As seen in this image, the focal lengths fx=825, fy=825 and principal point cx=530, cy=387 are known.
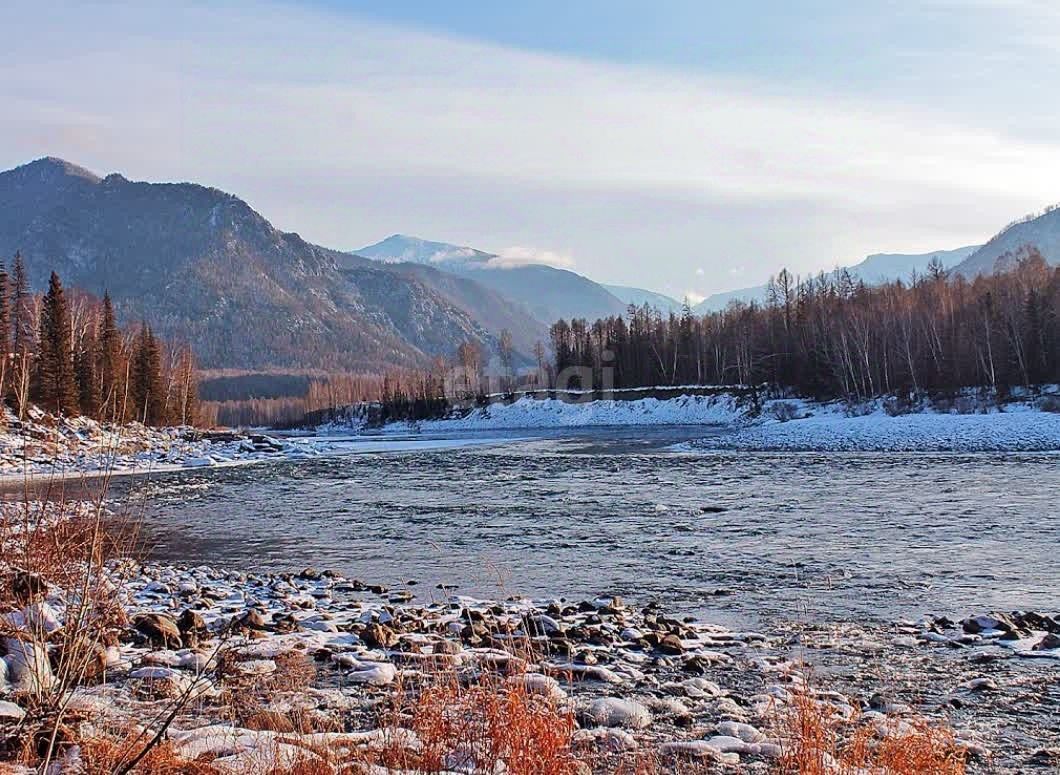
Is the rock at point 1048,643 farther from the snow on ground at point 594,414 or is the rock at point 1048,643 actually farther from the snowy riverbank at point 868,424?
the snow on ground at point 594,414

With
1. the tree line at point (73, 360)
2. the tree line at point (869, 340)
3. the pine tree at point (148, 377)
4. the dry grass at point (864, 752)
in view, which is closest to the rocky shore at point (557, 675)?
the dry grass at point (864, 752)

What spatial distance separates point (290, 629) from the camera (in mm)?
10711

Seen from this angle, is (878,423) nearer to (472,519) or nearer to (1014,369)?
(1014,369)

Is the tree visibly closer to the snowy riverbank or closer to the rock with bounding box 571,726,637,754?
the snowy riverbank

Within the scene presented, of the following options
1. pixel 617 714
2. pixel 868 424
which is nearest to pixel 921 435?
pixel 868 424

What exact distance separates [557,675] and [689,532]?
1103 centimetres

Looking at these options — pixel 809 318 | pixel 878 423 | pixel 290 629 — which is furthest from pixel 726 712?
pixel 809 318

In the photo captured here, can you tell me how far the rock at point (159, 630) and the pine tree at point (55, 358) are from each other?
49.2 metres

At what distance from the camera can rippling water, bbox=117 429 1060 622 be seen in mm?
13234

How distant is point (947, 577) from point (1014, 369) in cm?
6091

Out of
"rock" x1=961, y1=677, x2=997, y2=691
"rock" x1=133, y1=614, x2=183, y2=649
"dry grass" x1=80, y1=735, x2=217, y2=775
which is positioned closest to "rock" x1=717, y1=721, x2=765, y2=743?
"rock" x1=961, y1=677, x2=997, y2=691

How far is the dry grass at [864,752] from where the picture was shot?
199 inches

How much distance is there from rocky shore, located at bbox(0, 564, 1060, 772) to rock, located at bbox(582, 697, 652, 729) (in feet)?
0.07

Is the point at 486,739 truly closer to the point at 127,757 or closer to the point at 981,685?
the point at 127,757
